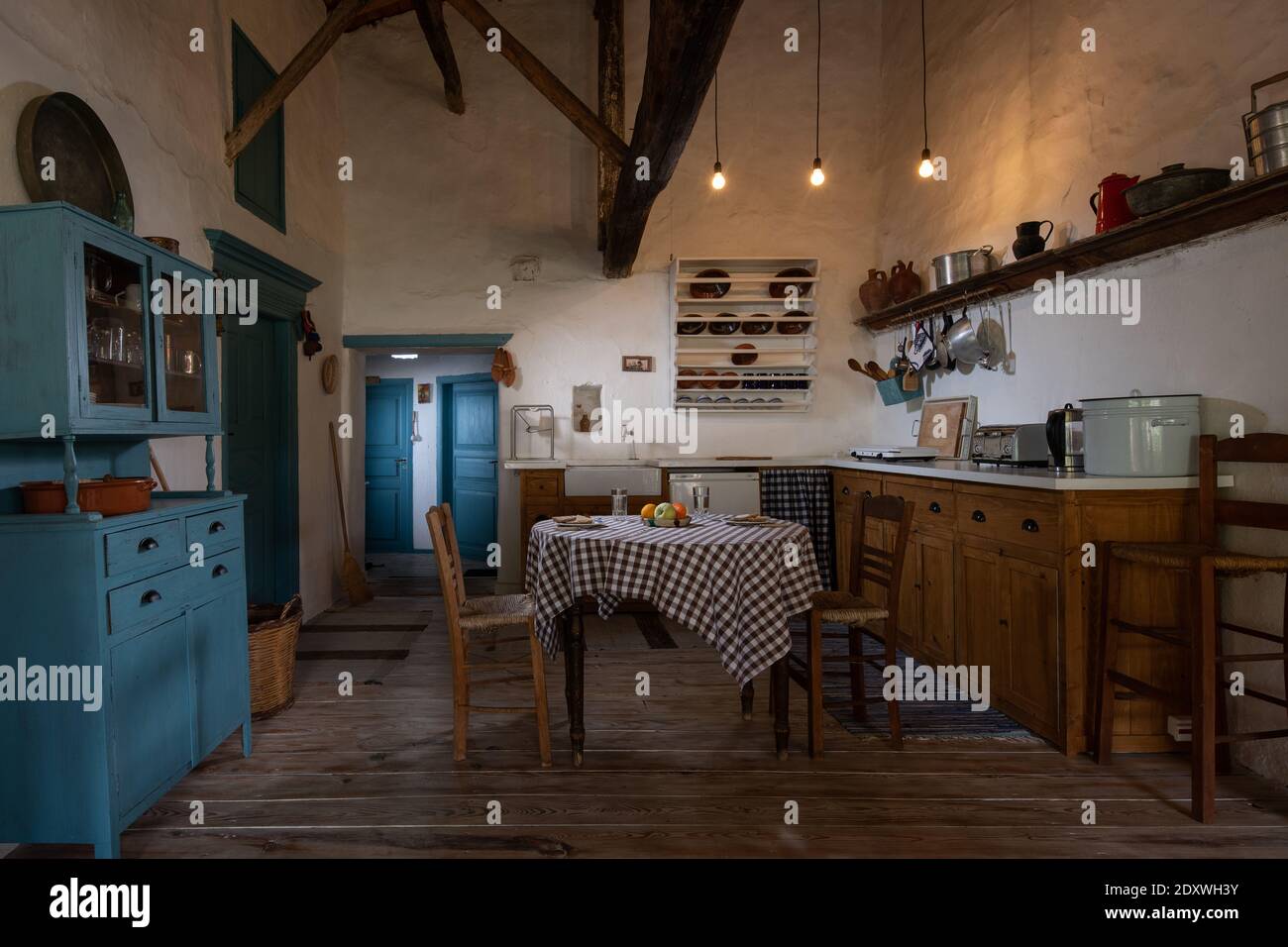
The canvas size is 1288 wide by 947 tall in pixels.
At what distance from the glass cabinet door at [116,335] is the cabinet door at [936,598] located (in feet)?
11.9

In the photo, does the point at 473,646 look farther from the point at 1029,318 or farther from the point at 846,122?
the point at 846,122

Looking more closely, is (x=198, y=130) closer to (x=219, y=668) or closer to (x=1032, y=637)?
(x=219, y=668)

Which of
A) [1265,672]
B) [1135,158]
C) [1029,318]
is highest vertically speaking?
[1135,158]

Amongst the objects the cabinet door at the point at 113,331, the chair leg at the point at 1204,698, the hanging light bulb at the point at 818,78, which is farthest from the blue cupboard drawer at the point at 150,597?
the hanging light bulb at the point at 818,78

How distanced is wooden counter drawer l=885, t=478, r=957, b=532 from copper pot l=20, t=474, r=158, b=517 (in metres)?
3.23

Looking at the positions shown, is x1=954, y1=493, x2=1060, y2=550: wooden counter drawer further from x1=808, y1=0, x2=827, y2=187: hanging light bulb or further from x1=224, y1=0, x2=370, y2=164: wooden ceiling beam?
x1=224, y1=0, x2=370, y2=164: wooden ceiling beam

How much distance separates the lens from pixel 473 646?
181 inches

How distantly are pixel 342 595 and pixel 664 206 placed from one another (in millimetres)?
4226

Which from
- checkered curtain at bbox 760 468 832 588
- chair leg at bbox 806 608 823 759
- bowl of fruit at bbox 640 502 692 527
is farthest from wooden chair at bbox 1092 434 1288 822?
checkered curtain at bbox 760 468 832 588

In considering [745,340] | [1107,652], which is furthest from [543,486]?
[1107,652]

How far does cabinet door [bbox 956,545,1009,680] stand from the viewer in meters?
3.36

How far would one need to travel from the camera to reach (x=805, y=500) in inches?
219
